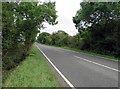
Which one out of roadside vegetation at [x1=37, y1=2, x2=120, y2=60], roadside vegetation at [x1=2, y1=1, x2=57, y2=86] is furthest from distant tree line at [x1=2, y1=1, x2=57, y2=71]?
roadside vegetation at [x1=37, y1=2, x2=120, y2=60]

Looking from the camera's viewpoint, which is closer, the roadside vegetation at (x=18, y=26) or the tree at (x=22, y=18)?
the roadside vegetation at (x=18, y=26)

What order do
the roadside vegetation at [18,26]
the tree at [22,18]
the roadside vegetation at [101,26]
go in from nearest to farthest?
the roadside vegetation at [18,26] → the tree at [22,18] → the roadside vegetation at [101,26]

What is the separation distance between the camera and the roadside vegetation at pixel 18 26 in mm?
13853

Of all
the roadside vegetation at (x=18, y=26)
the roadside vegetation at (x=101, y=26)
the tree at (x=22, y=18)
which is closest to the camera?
the roadside vegetation at (x=18, y=26)

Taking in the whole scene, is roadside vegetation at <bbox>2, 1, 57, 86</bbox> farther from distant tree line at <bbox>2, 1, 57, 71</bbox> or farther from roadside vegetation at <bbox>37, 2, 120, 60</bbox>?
roadside vegetation at <bbox>37, 2, 120, 60</bbox>

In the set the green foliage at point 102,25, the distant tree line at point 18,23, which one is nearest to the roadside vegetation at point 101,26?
the green foliage at point 102,25

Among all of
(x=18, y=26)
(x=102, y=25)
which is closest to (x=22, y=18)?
(x=18, y=26)

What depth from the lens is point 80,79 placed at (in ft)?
37.2

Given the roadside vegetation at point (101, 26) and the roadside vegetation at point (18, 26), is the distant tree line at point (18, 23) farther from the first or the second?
the roadside vegetation at point (101, 26)

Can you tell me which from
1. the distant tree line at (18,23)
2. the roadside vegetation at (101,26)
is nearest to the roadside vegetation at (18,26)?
the distant tree line at (18,23)

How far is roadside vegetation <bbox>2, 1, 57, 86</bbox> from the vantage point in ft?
45.4

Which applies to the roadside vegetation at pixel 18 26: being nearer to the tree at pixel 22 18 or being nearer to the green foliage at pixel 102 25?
the tree at pixel 22 18

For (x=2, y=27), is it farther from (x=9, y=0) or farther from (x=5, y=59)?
(x=5, y=59)

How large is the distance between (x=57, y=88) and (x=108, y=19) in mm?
31073
